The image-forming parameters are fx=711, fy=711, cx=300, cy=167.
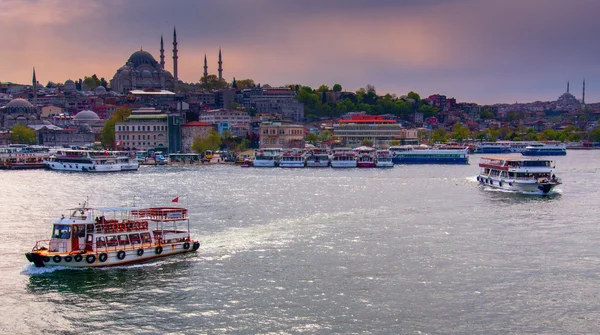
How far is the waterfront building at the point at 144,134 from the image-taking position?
281 feet

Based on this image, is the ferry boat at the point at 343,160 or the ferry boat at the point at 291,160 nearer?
the ferry boat at the point at 343,160

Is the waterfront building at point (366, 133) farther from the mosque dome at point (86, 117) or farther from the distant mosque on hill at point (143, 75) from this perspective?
the distant mosque on hill at point (143, 75)

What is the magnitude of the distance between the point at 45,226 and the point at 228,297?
12.5 m

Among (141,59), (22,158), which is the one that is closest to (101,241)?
(22,158)

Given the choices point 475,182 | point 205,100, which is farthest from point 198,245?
point 205,100

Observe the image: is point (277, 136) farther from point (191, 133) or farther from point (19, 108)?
point (19, 108)

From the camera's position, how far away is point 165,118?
86.2 meters

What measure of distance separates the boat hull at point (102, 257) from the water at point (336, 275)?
11.9 inches

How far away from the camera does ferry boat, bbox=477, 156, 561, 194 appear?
3919cm

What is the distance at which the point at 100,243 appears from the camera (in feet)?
69.9

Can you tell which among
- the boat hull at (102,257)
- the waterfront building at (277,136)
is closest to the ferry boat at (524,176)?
the boat hull at (102,257)

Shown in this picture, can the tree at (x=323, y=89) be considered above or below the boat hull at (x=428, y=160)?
above

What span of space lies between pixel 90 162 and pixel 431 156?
34.5 metres

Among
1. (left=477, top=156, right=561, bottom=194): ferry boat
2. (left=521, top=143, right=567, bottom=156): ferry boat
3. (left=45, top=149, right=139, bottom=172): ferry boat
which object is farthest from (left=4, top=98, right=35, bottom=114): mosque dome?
(left=477, top=156, right=561, bottom=194): ferry boat
